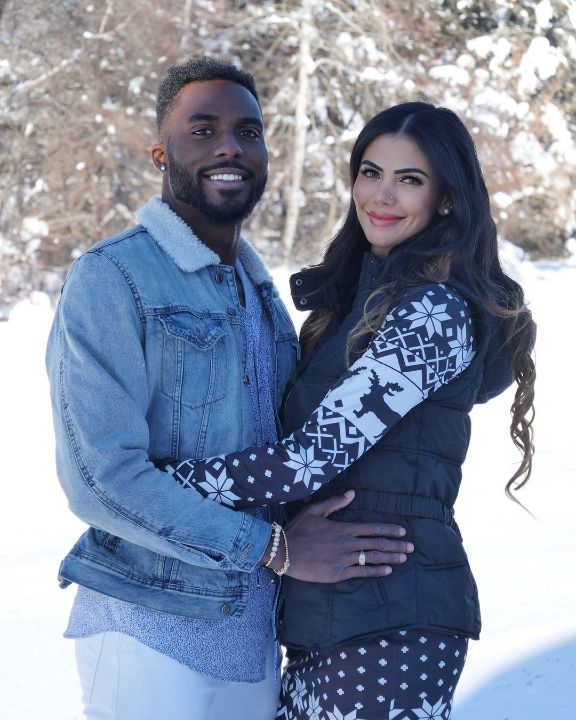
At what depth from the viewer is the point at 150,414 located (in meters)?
2.23

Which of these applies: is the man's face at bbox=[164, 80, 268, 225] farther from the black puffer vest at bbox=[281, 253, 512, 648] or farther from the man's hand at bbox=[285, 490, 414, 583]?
the man's hand at bbox=[285, 490, 414, 583]

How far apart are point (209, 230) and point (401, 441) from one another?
71 cm

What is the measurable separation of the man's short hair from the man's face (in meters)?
0.02

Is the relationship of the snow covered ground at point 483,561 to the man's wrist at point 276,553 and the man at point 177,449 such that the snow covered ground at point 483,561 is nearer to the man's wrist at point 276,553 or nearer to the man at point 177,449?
the man at point 177,449

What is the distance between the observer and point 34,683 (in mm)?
3965

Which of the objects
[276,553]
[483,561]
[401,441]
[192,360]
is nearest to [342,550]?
[276,553]

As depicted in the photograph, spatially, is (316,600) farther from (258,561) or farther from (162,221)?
(162,221)

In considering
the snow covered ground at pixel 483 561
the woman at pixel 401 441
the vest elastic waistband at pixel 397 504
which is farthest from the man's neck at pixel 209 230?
the snow covered ground at pixel 483 561

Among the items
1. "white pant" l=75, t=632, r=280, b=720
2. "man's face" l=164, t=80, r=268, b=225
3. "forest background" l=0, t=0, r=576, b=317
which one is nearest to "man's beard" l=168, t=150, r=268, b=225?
"man's face" l=164, t=80, r=268, b=225

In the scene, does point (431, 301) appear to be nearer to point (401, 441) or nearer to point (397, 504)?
point (401, 441)

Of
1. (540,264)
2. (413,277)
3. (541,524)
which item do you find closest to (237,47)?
(540,264)

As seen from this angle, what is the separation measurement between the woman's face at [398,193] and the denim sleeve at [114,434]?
0.74m

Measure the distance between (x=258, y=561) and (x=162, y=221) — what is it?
0.82 meters

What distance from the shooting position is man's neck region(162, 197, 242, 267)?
99.8 inches
